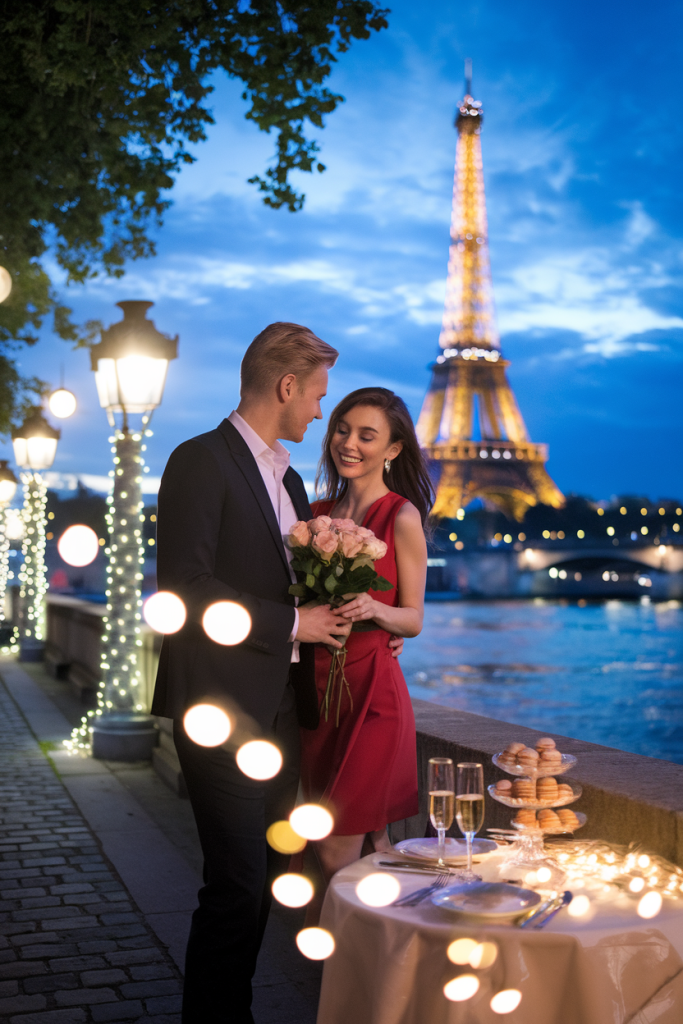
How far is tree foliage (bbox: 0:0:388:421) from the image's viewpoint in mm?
5395

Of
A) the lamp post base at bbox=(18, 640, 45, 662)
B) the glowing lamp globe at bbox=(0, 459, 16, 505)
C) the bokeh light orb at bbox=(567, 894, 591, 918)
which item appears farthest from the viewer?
the glowing lamp globe at bbox=(0, 459, 16, 505)

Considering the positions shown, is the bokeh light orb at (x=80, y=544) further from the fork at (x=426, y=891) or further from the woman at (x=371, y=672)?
the fork at (x=426, y=891)

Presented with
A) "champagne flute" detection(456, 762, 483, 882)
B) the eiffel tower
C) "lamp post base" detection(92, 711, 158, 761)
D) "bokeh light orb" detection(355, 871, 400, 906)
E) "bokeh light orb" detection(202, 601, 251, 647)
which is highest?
the eiffel tower

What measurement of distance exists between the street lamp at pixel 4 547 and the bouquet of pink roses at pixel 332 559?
15.7 meters

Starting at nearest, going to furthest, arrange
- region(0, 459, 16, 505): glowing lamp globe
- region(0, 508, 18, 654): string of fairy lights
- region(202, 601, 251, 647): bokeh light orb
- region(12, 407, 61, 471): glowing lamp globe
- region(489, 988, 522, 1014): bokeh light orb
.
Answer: region(489, 988, 522, 1014): bokeh light orb → region(202, 601, 251, 647): bokeh light orb → region(12, 407, 61, 471): glowing lamp globe → region(0, 459, 16, 505): glowing lamp globe → region(0, 508, 18, 654): string of fairy lights

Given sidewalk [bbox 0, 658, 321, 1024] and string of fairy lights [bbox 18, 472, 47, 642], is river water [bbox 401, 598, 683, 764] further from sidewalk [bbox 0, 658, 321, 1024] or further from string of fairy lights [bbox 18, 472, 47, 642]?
sidewalk [bbox 0, 658, 321, 1024]

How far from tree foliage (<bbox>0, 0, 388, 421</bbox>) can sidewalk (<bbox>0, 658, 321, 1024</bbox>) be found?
3.59m

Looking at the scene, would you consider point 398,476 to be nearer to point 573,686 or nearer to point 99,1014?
point 99,1014

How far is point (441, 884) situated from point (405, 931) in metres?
0.25

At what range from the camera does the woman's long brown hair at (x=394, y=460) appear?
3.22 m

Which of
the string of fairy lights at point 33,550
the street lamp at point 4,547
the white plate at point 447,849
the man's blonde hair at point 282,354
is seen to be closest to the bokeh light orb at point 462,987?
the white plate at point 447,849

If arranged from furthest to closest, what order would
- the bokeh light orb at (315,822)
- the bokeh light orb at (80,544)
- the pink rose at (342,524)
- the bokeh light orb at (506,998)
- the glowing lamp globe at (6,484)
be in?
the glowing lamp globe at (6,484)
the bokeh light orb at (80,544)
the bokeh light orb at (315,822)
the pink rose at (342,524)
the bokeh light orb at (506,998)

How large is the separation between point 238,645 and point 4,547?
19212mm

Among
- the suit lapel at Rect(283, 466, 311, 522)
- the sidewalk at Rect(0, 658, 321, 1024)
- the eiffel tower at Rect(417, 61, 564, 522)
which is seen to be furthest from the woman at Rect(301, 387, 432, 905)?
the eiffel tower at Rect(417, 61, 564, 522)
